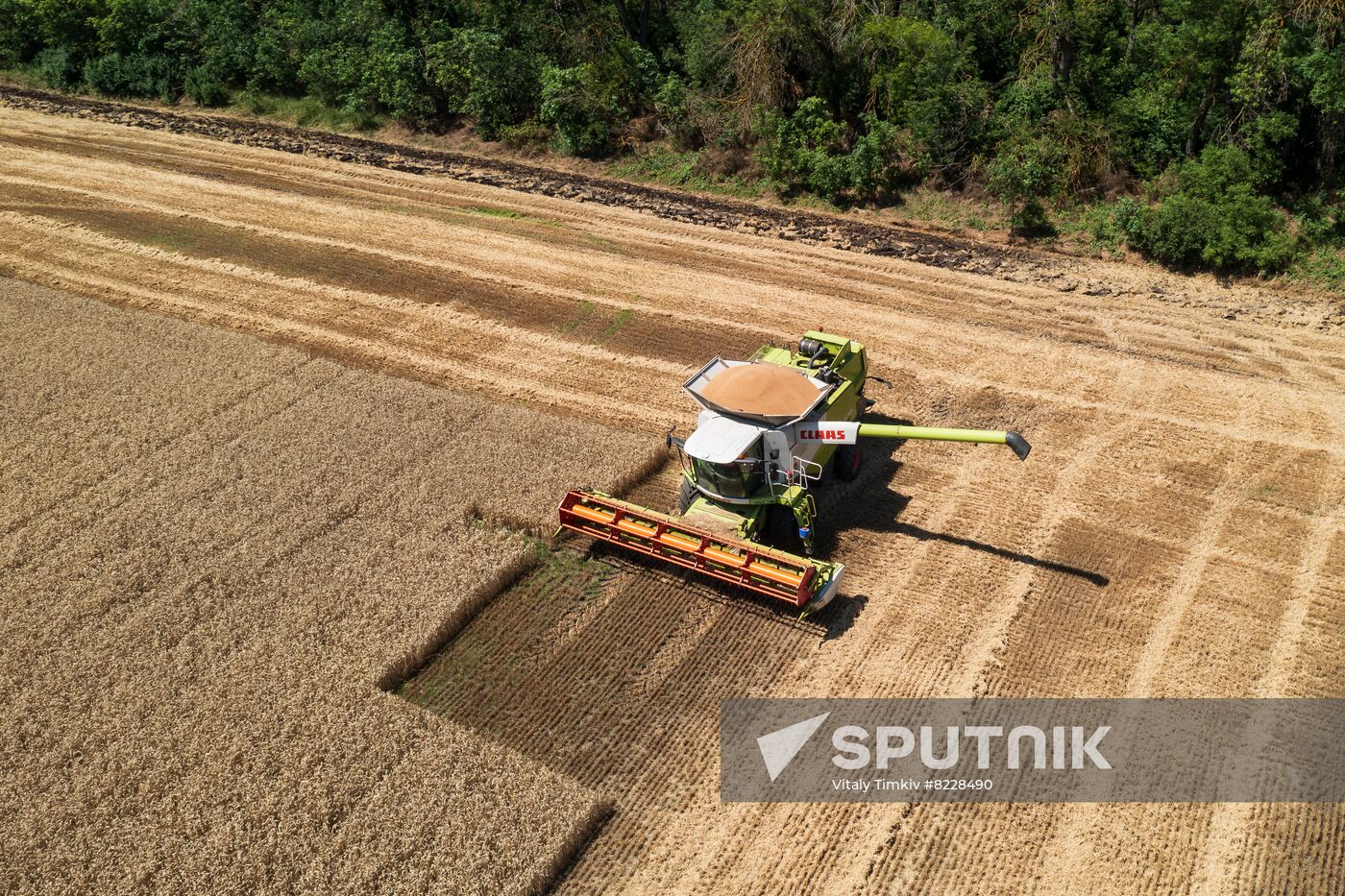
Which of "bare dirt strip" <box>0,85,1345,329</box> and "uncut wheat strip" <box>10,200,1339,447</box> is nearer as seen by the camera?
"uncut wheat strip" <box>10,200,1339,447</box>

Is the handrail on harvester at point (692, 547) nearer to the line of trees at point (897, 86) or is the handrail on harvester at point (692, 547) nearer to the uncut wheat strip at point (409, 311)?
the uncut wheat strip at point (409, 311)

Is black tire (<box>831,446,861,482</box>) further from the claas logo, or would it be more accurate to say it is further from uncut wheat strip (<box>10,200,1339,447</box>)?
uncut wheat strip (<box>10,200,1339,447</box>)

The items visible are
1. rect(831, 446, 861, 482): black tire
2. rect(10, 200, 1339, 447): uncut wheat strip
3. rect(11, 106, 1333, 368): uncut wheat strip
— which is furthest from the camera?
rect(11, 106, 1333, 368): uncut wheat strip

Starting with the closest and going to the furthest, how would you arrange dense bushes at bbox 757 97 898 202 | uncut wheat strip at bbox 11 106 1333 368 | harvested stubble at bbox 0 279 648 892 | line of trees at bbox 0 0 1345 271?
harvested stubble at bbox 0 279 648 892, line of trees at bbox 0 0 1345 271, uncut wheat strip at bbox 11 106 1333 368, dense bushes at bbox 757 97 898 202

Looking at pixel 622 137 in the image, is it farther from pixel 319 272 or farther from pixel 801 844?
pixel 801 844

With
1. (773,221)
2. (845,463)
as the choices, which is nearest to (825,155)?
(773,221)

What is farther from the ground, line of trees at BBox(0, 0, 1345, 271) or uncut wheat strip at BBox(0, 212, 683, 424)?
line of trees at BBox(0, 0, 1345, 271)

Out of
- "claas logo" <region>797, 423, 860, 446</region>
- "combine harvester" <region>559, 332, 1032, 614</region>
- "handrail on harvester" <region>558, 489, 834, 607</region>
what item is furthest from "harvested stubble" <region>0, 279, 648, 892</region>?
"claas logo" <region>797, 423, 860, 446</region>

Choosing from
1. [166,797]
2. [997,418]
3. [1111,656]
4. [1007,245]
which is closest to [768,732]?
[1111,656]

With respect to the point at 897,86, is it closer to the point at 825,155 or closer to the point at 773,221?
the point at 825,155
